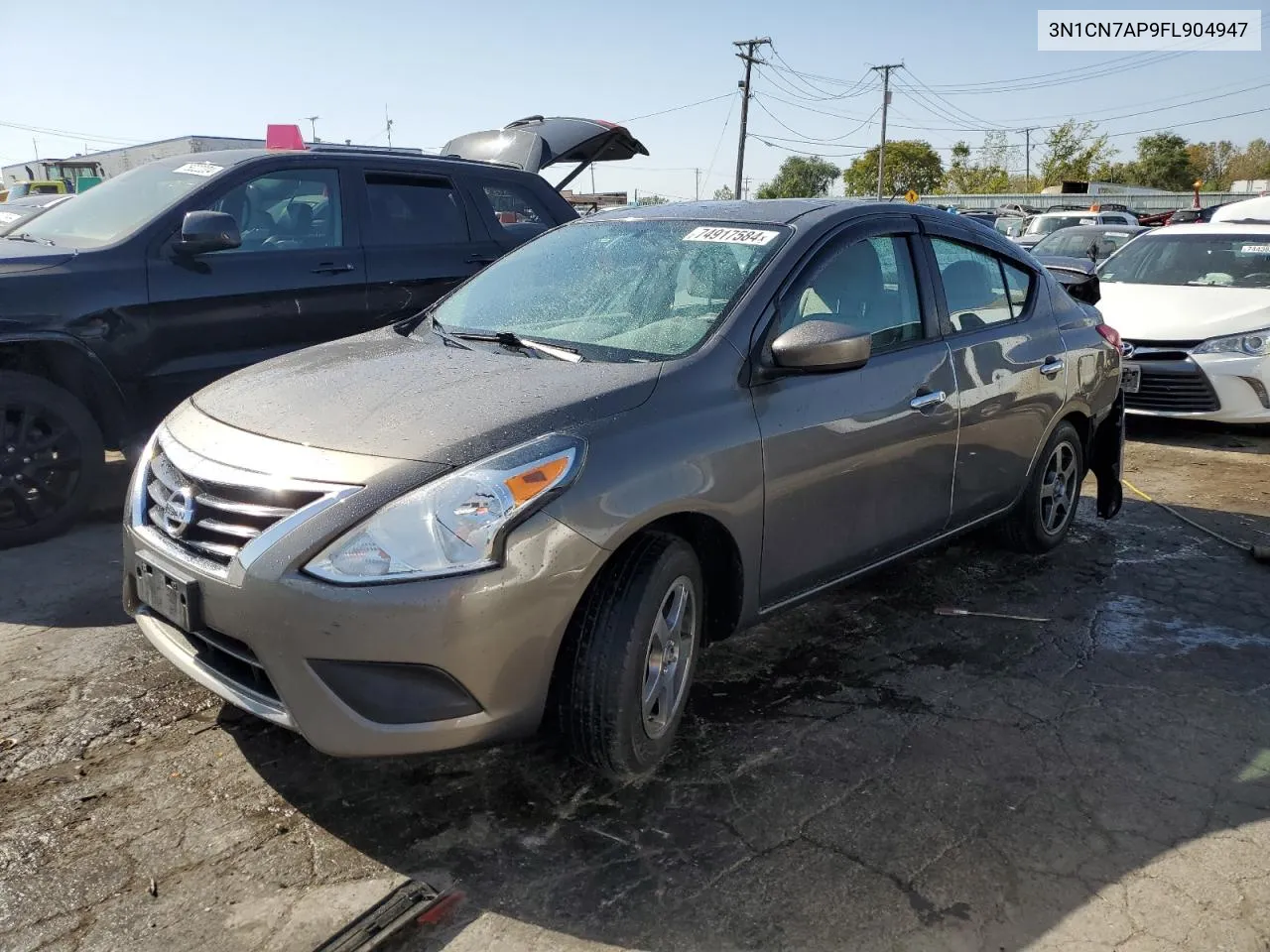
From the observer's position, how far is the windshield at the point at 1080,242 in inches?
590

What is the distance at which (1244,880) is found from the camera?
8.29ft

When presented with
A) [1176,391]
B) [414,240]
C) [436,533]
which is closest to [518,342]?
[436,533]

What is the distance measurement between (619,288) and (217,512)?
5.20 ft

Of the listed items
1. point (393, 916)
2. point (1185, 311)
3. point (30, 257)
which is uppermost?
point (30, 257)

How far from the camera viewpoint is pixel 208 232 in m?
4.86

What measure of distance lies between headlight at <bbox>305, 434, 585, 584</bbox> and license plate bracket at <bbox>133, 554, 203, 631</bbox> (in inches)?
15.6

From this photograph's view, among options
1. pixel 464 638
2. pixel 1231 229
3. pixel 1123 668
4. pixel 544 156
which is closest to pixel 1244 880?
pixel 1123 668

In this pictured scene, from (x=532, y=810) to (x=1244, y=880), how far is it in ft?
5.91

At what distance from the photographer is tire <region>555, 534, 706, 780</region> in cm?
263

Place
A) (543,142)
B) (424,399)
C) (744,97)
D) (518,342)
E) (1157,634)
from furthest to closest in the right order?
(744,97) → (543,142) → (1157,634) → (518,342) → (424,399)

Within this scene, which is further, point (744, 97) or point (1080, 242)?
point (744, 97)

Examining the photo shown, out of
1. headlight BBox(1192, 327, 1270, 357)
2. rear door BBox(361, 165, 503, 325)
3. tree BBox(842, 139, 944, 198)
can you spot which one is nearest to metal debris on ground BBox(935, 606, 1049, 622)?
rear door BBox(361, 165, 503, 325)

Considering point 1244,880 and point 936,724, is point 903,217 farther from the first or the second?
point 1244,880

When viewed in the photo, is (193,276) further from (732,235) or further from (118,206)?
(732,235)
